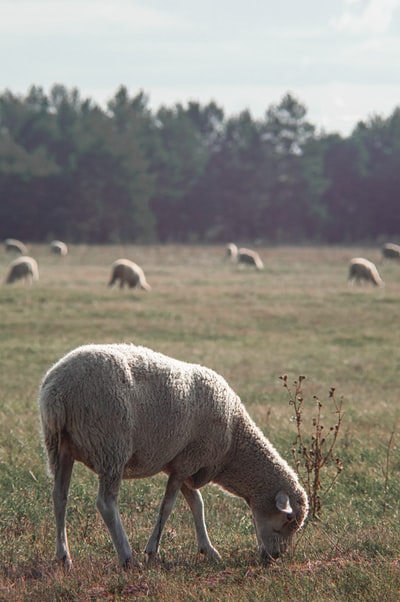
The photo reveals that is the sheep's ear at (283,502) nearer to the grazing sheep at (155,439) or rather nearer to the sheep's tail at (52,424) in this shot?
the grazing sheep at (155,439)

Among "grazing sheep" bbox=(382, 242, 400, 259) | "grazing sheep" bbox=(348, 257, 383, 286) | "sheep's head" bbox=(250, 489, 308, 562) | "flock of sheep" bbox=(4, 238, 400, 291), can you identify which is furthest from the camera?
"grazing sheep" bbox=(382, 242, 400, 259)

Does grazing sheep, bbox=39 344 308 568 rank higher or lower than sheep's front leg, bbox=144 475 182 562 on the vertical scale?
higher

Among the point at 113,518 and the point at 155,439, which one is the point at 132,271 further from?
the point at 113,518

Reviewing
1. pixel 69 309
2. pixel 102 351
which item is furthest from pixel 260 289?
pixel 102 351

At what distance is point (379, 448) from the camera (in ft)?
33.0

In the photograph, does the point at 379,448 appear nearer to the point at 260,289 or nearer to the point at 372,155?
the point at 260,289

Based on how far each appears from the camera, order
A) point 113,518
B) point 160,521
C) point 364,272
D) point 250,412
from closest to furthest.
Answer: point 113,518, point 160,521, point 250,412, point 364,272

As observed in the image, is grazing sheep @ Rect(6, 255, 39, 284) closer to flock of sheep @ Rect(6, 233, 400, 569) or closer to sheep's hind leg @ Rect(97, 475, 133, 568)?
flock of sheep @ Rect(6, 233, 400, 569)

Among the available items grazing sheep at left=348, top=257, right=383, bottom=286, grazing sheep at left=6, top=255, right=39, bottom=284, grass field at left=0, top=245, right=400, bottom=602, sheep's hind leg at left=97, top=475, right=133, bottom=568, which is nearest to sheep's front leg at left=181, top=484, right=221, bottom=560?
grass field at left=0, top=245, right=400, bottom=602

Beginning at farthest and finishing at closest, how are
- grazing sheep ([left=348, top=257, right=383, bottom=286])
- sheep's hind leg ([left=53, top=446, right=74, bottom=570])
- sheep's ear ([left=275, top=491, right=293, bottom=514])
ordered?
grazing sheep ([left=348, top=257, right=383, bottom=286])
sheep's ear ([left=275, top=491, right=293, bottom=514])
sheep's hind leg ([left=53, top=446, right=74, bottom=570])

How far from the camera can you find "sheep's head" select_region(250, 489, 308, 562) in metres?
6.42

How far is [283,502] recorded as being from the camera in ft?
21.1

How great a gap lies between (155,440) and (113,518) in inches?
24.9

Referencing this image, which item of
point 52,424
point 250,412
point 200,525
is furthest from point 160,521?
point 250,412
